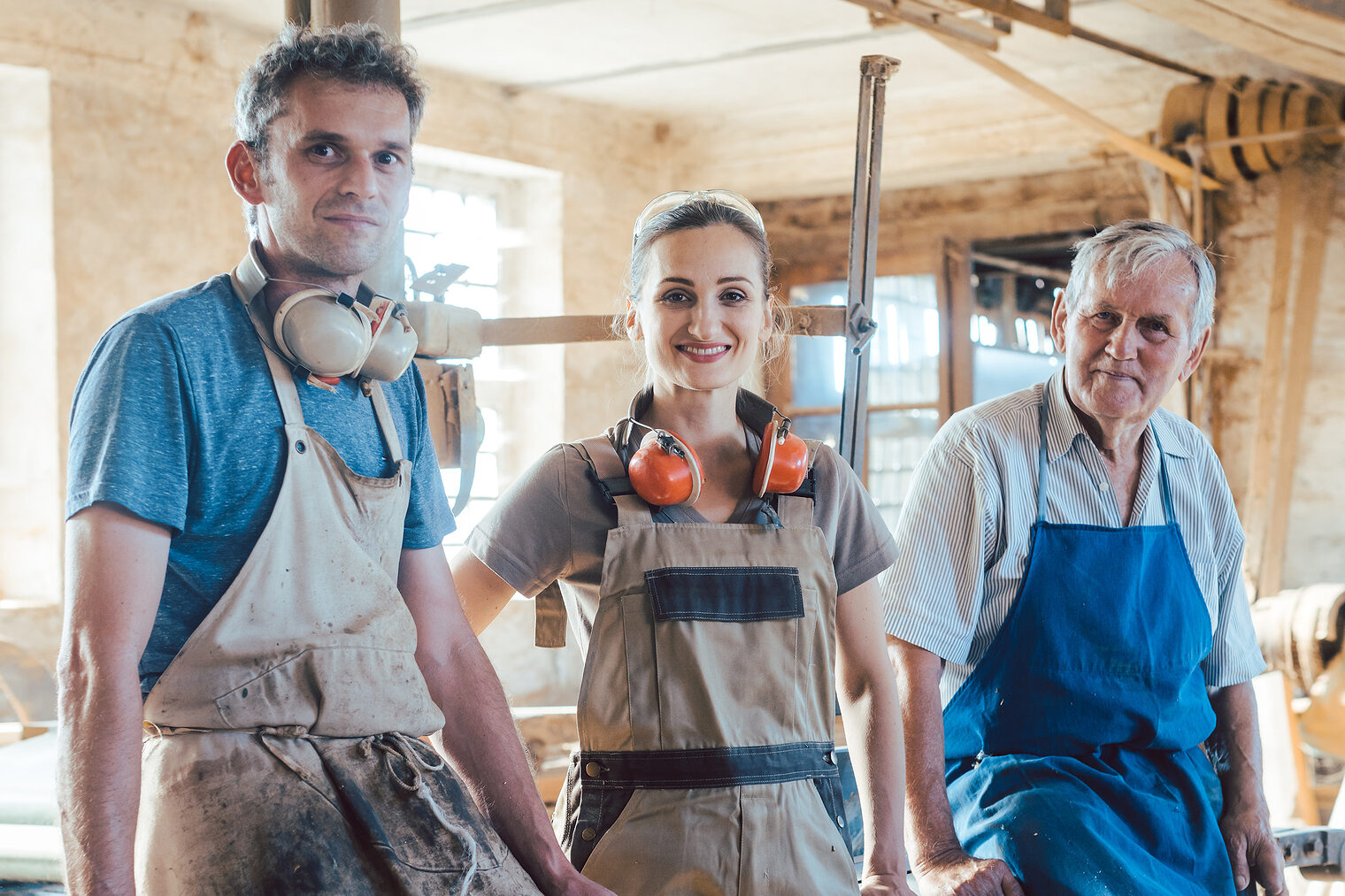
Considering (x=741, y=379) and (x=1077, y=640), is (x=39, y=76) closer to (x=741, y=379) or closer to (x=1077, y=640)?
(x=741, y=379)

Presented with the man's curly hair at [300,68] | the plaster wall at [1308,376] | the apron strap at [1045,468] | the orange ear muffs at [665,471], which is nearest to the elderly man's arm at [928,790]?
the apron strap at [1045,468]

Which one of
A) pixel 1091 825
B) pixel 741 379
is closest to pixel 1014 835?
pixel 1091 825

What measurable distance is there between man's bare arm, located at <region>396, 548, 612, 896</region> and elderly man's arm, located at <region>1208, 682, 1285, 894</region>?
1351 millimetres

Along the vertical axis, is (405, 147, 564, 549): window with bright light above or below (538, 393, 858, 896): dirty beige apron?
above

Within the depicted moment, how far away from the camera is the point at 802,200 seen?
303 inches

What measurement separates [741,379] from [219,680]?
1.08 meters

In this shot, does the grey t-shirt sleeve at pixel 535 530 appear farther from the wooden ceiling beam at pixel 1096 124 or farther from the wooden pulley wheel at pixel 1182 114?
the wooden pulley wheel at pixel 1182 114

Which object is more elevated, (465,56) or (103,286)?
(465,56)

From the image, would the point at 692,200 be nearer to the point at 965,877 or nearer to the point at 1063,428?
the point at 1063,428

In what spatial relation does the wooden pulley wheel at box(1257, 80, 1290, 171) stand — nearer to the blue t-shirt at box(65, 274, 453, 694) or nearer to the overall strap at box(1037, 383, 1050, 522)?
the overall strap at box(1037, 383, 1050, 522)

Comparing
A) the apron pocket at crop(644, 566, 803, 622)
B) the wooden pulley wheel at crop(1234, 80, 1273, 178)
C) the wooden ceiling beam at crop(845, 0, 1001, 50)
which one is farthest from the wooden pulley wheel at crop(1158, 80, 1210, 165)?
the apron pocket at crop(644, 566, 803, 622)

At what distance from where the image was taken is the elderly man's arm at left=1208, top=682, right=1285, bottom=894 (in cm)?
235

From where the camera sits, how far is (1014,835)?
6.96ft

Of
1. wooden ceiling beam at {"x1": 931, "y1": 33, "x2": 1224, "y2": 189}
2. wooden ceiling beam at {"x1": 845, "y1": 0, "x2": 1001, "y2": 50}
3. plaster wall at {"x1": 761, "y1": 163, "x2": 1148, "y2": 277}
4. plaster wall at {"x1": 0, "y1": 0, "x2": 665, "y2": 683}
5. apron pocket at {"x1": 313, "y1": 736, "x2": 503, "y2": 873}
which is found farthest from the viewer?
plaster wall at {"x1": 761, "y1": 163, "x2": 1148, "y2": 277}
